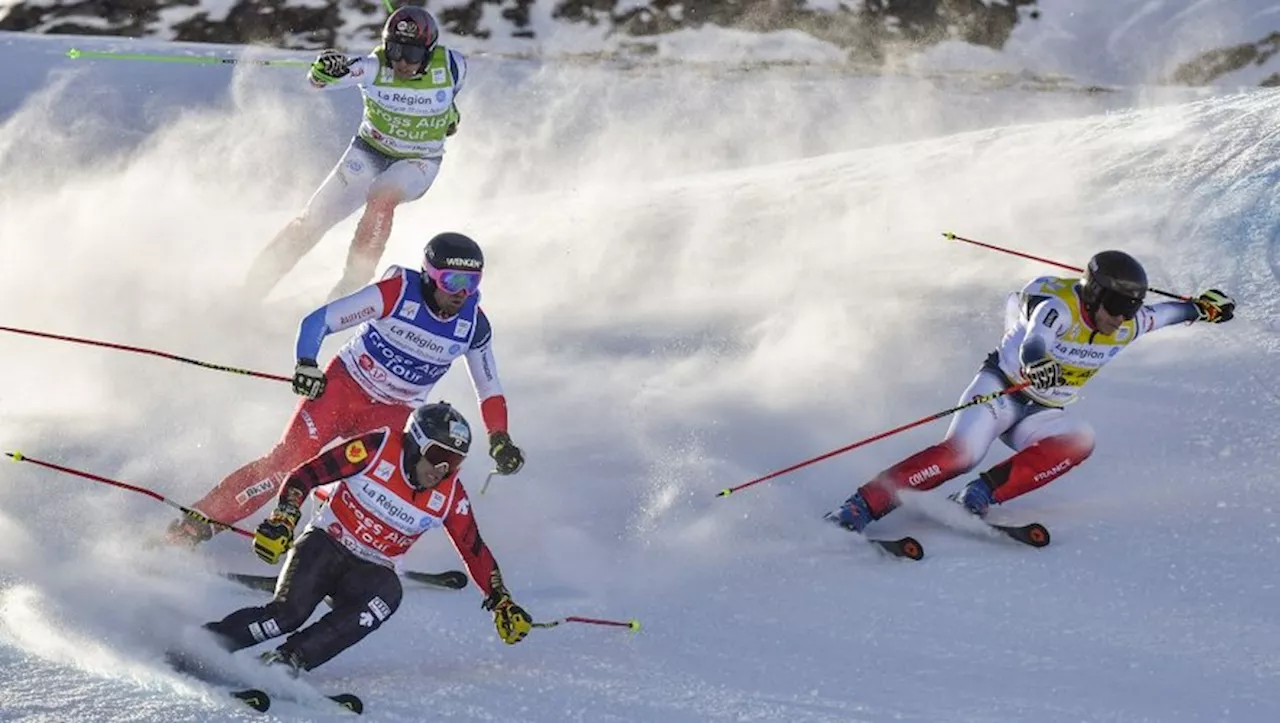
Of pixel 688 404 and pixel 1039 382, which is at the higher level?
pixel 1039 382

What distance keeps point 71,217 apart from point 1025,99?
10.4 metres

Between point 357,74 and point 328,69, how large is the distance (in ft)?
0.64

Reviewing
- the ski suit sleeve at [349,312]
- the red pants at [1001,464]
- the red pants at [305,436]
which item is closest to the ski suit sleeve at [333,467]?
the ski suit sleeve at [349,312]

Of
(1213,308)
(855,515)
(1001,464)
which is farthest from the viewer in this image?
(1213,308)

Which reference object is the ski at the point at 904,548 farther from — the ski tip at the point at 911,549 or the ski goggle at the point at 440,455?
the ski goggle at the point at 440,455

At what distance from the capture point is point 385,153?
9695 mm

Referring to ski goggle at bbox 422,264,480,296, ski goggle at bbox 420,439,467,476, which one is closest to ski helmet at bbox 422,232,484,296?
ski goggle at bbox 422,264,480,296

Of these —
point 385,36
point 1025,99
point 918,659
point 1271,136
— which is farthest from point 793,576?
point 1025,99

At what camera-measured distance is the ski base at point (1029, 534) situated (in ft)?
23.6

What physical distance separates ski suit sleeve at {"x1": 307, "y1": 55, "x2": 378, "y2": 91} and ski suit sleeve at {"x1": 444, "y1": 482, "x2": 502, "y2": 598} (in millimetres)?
3819

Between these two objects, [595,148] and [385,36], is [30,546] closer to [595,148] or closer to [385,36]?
[385,36]

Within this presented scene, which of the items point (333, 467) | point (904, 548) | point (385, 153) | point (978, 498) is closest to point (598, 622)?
point (333, 467)

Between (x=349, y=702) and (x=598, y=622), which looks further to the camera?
(x=598, y=622)

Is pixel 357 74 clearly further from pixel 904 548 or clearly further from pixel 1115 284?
pixel 1115 284
